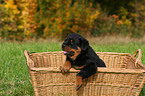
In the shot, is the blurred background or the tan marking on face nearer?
the tan marking on face

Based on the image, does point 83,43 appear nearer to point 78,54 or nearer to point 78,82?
point 78,54

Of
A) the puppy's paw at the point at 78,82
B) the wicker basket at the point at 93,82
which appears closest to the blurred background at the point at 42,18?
the wicker basket at the point at 93,82

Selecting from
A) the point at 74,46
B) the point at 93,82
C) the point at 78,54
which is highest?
the point at 74,46

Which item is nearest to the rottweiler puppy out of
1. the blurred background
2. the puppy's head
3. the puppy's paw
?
the puppy's head

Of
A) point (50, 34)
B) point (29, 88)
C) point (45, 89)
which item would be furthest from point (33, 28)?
point (45, 89)

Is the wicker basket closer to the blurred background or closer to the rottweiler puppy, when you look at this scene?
the rottweiler puppy

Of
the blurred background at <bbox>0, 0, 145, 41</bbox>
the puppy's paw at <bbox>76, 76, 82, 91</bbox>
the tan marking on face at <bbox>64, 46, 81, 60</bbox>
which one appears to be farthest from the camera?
the blurred background at <bbox>0, 0, 145, 41</bbox>

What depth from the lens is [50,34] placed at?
827cm

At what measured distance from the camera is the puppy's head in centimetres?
260

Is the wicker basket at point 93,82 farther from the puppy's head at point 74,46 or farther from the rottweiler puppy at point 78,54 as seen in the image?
the puppy's head at point 74,46

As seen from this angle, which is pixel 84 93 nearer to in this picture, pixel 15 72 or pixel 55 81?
pixel 55 81

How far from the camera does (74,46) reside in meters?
2.62

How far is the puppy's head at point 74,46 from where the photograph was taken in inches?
102

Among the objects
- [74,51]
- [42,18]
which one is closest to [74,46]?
[74,51]
